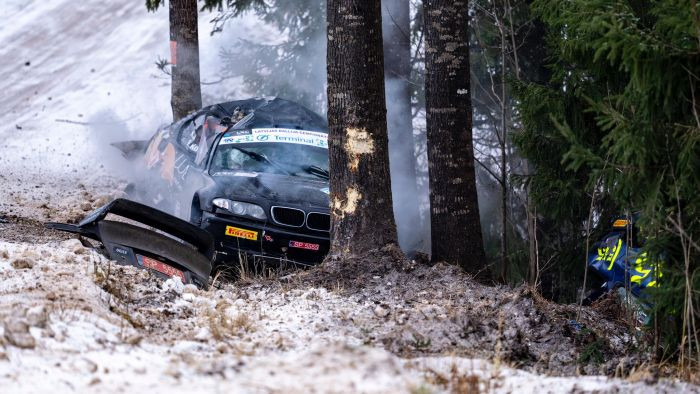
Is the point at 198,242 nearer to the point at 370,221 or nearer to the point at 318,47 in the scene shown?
the point at 370,221

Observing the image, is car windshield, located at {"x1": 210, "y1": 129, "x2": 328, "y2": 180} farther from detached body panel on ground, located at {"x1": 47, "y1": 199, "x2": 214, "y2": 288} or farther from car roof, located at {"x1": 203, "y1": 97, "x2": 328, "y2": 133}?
detached body panel on ground, located at {"x1": 47, "y1": 199, "x2": 214, "y2": 288}

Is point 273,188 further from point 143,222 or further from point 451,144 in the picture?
point 143,222

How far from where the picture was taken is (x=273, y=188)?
1045 centimetres

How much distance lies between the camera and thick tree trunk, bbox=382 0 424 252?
1420cm

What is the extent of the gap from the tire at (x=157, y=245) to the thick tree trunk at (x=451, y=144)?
2561mm

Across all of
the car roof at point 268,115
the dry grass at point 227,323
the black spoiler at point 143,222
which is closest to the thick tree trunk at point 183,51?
the car roof at point 268,115

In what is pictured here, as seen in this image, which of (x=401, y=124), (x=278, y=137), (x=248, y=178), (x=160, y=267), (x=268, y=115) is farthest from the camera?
(x=401, y=124)

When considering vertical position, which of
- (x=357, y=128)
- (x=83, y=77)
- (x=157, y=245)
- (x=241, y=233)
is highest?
(x=83, y=77)

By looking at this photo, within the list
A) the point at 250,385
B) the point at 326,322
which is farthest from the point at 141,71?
the point at 250,385

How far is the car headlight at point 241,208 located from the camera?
398 inches

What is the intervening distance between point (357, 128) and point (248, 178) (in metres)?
2.35

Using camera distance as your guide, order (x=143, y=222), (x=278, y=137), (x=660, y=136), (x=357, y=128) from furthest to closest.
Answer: (x=278, y=137)
(x=357, y=128)
(x=143, y=222)
(x=660, y=136)

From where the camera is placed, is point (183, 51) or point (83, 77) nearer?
point (183, 51)

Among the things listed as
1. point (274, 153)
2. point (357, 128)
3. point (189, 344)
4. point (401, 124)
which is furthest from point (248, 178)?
point (189, 344)
